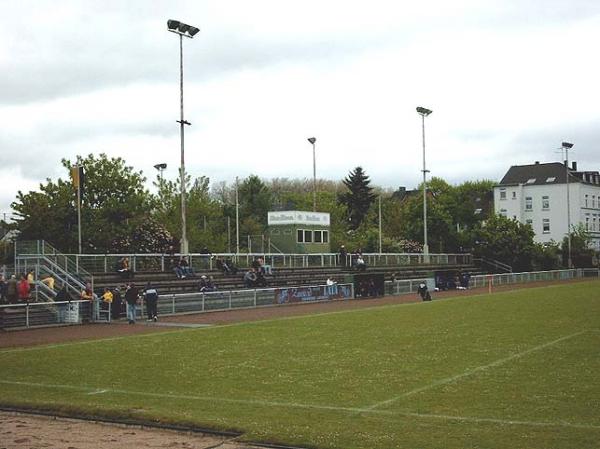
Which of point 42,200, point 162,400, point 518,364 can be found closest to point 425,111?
point 42,200

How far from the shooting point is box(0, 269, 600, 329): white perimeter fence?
29.6m

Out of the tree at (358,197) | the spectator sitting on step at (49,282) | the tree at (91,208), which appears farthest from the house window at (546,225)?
the spectator sitting on step at (49,282)

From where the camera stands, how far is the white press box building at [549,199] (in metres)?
108

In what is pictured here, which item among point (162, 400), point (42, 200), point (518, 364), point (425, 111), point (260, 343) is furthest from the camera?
point (425, 111)

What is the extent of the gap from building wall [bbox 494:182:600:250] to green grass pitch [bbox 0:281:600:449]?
288 ft

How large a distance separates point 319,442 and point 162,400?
434 centimetres

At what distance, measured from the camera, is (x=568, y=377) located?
47.6 ft


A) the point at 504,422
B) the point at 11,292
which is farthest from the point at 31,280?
the point at 504,422

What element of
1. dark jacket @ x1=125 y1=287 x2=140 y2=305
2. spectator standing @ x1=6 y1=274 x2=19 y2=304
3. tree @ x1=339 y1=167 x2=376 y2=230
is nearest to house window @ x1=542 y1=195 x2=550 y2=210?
tree @ x1=339 y1=167 x2=376 y2=230

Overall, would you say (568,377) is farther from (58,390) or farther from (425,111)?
(425,111)

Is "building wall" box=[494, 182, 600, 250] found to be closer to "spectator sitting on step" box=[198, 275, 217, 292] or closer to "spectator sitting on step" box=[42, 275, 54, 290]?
"spectator sitting on step" box=[198, 275, 217, 292]

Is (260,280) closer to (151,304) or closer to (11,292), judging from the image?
(151,304)

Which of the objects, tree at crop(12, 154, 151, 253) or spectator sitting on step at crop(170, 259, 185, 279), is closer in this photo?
spectator sitting on step at crop(170, 259, 185, 279)

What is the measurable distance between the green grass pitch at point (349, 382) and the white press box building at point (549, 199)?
88.0 meters
